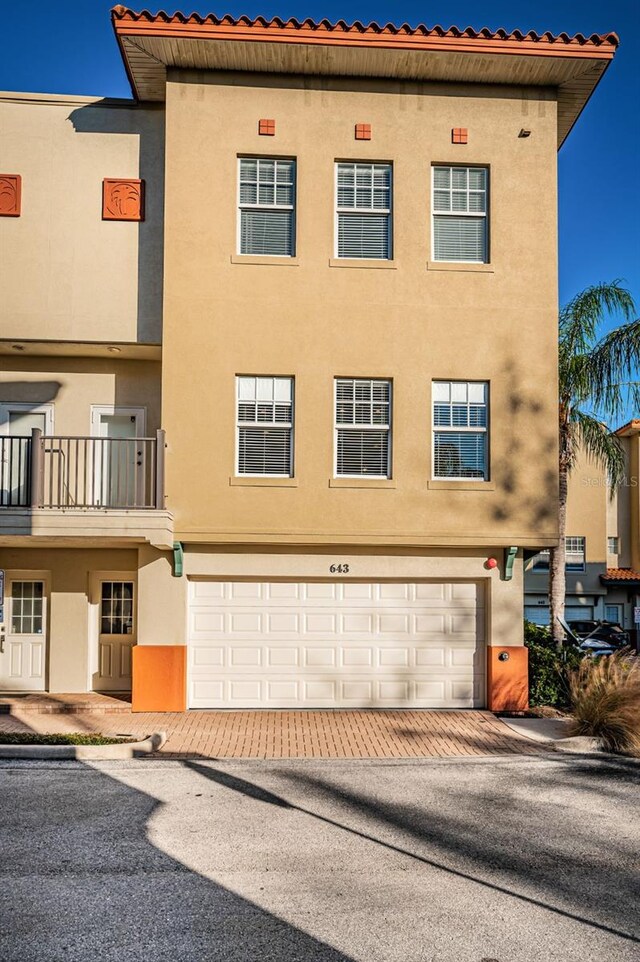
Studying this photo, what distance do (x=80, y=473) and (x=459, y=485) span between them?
6389 millimetres

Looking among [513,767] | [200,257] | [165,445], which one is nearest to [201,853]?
[513,767]

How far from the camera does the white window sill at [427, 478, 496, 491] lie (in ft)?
44.8

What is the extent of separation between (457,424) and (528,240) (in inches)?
131

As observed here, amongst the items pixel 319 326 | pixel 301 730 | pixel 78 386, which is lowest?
pixel 301 730

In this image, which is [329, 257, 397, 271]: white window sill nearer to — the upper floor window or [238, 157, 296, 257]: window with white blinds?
[238, 157, 296, 257]: window with white blinds

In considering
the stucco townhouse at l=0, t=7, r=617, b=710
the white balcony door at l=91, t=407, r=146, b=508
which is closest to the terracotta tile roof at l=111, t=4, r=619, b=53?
the stucco townhouse at l=0, t=7, r=617, b=710

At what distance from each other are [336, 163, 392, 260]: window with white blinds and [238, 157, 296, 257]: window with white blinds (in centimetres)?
82

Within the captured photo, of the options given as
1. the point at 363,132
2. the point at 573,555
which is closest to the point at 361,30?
the point at 363,132

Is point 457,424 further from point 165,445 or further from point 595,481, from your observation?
point 595,481

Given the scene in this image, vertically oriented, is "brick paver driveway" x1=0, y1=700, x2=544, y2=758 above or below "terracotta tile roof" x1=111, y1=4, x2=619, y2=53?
below

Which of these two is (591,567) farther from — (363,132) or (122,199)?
(122,199)

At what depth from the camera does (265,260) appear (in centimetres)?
1363

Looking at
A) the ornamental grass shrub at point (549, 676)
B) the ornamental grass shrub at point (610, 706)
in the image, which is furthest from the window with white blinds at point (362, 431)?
the ornamental grass shrub at point (610, 706)

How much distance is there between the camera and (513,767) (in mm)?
10547
